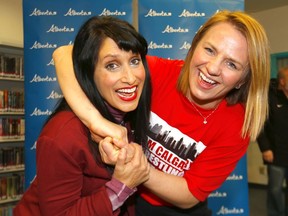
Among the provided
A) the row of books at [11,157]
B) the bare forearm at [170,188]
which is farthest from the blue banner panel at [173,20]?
the row of books at [11,157]

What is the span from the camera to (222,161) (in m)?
1.49

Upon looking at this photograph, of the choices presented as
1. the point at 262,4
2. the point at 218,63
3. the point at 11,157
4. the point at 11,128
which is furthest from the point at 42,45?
the point at 262,4

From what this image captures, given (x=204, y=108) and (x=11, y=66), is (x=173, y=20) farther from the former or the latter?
(x=11, y=66)

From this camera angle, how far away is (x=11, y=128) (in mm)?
4359

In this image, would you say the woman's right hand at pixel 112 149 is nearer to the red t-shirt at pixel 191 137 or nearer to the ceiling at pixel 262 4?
the red t-shirt at pixel 191 137

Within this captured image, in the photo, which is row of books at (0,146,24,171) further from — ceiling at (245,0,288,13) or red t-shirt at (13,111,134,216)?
ceiling at (245,0,288,13)

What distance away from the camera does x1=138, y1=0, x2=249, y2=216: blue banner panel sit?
302 cm

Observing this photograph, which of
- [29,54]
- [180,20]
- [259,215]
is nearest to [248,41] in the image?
[180,20]

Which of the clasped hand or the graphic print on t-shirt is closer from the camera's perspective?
the clasped hand

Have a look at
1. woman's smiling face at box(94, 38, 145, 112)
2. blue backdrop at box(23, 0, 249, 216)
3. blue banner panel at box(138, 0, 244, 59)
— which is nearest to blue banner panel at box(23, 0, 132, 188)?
blue backdrop at box(23, 0, 249, 216)

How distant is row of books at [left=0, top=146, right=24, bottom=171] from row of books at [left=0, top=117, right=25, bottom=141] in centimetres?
16

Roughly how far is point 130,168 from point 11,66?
12.4ft

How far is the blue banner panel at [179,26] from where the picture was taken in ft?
9.89

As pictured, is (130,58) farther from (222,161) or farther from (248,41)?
(222,161)
